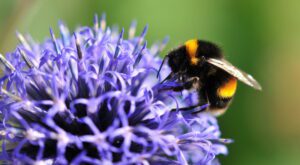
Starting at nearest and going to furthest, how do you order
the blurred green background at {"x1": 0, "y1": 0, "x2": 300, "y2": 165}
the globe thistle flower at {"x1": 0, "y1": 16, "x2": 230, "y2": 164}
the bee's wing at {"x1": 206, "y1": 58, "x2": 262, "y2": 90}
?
the globe thistle flower at {"x1": 0, "y1": 16, "x2": 230, "y2": 164} → the bee's wing at {"x1": 206, "y1": 58, "x2": 262, "y2": 90} → the blurred green background at {"x1": 0, "y1": 0, "x2": 300, "y2": 165}

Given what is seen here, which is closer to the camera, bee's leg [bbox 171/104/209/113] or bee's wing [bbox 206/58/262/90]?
bee's wing [bbox 206/58/262/90]

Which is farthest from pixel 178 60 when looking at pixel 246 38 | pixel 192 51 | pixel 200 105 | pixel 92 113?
pixel 246 38

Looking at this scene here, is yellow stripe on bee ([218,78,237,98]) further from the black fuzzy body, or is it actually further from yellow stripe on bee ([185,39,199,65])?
yellow stripe on bee ([185,39,199,65])

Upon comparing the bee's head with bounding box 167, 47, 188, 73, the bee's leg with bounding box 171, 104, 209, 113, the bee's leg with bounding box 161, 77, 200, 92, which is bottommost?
the bee's leg with bounding box 171, 104, 209, 113

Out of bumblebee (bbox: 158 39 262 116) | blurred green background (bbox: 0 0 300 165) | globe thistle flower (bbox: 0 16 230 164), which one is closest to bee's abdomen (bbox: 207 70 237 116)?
bumblebee (bbox: 158 39 262 116)

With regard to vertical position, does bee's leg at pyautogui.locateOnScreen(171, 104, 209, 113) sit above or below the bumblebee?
below

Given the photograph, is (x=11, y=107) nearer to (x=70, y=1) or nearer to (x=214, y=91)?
(x=214, y=91)

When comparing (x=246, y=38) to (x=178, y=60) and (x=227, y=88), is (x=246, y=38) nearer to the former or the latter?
(x=227, y=88)

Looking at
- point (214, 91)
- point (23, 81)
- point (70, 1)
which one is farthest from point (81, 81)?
point (70, 1)
